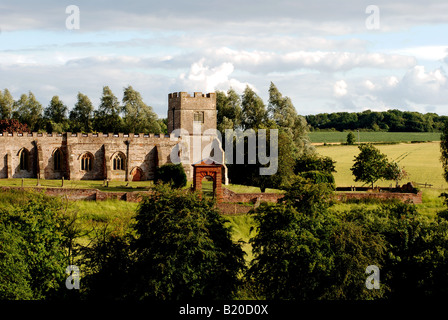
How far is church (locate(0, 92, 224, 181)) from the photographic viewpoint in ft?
196

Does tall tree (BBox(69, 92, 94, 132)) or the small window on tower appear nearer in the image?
the small window on tower

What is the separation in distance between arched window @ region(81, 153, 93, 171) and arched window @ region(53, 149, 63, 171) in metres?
2.16

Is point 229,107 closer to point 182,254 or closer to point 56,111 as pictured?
point 56,111

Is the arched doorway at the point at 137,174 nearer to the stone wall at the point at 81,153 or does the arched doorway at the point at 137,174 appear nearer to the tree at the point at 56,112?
the stone wall at the point at 81,153

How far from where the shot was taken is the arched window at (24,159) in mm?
59781

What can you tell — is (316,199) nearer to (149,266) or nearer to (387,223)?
(387,223)

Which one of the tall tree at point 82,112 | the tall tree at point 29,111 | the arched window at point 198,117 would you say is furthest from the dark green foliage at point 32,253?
the tall tree at point 29,111

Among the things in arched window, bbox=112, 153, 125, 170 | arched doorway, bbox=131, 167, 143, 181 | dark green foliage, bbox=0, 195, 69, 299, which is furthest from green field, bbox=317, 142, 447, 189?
dark green foliage, bbox=0, 195, 69, 299

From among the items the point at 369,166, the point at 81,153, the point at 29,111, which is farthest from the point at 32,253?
the point at 29,111

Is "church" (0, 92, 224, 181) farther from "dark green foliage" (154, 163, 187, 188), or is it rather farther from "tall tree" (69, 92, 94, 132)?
"tall tree" (69, 92, 94, 132)

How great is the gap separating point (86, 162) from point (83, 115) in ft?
93.8

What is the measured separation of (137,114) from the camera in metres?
85.4

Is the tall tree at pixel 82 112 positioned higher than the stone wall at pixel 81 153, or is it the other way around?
the tall tree at pixel 82 112

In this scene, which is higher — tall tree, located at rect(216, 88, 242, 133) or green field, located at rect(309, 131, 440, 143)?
tall tree, located at rect(216, 88, 242, 133)
